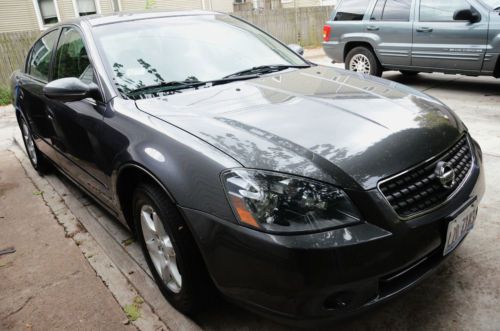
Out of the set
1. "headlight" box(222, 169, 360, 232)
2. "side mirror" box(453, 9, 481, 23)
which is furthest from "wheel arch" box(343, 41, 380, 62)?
"headlight" box(222, 169, 360, 232)

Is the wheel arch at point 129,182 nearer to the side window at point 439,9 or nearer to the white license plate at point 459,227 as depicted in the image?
the white license plate at point 459,227

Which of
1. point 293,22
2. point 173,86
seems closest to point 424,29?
point 173,86

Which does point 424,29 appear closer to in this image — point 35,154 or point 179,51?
point 179,51

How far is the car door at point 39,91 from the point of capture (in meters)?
3.71

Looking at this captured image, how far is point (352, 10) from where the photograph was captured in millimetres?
7941

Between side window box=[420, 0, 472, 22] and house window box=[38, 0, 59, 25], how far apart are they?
1264cm

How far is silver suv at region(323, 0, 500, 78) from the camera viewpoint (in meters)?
6.15

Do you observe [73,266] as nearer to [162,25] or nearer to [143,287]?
[143,287]

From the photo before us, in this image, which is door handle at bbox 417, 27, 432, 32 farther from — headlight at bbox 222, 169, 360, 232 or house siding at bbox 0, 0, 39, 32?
house siding at bbox 0, 0, 39, 32

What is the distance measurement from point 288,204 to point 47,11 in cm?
1598

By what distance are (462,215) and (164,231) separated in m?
1.45

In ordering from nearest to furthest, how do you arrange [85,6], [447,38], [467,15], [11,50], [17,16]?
[467,15] → [447,38] → [11,50] → [17,16] → [85,6]

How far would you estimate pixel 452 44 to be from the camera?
6.51 metres

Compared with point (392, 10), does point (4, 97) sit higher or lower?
lower
